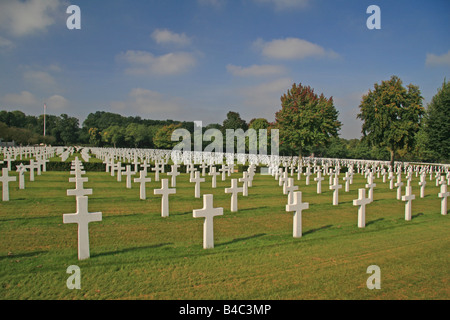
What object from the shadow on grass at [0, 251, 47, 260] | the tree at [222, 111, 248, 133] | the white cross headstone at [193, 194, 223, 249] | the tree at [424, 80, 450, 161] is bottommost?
the shadow on grass at [0, 251, 47, 260]

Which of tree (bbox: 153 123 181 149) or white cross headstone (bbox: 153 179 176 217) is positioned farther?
tree (bbox: 153 123 181 149)

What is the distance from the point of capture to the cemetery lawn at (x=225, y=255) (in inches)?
165

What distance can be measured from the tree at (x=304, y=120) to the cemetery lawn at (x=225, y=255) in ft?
80.6

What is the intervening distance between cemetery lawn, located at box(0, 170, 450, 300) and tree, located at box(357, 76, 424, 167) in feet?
84.0

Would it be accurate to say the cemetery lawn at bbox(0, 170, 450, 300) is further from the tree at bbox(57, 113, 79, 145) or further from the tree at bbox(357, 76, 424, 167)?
the tree at bbox(57, 113, 79, 145)

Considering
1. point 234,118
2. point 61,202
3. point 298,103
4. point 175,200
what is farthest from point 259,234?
point 234,118

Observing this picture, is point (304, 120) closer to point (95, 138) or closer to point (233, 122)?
point (233, 122)

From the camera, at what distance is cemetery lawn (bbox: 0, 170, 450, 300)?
4.19 meters

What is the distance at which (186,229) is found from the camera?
24.2ft

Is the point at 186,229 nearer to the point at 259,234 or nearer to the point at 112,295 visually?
the point at 259,234

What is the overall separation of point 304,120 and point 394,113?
31.2 feet

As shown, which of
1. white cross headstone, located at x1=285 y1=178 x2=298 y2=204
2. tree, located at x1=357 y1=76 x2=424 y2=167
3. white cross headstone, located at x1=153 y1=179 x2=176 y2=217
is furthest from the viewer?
tree, located at x1=357 y1=76 x2=424 y2=167

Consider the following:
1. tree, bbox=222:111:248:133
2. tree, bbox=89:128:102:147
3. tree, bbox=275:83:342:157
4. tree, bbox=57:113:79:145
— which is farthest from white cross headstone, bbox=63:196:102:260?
tree, bbox=57:113:79:145
